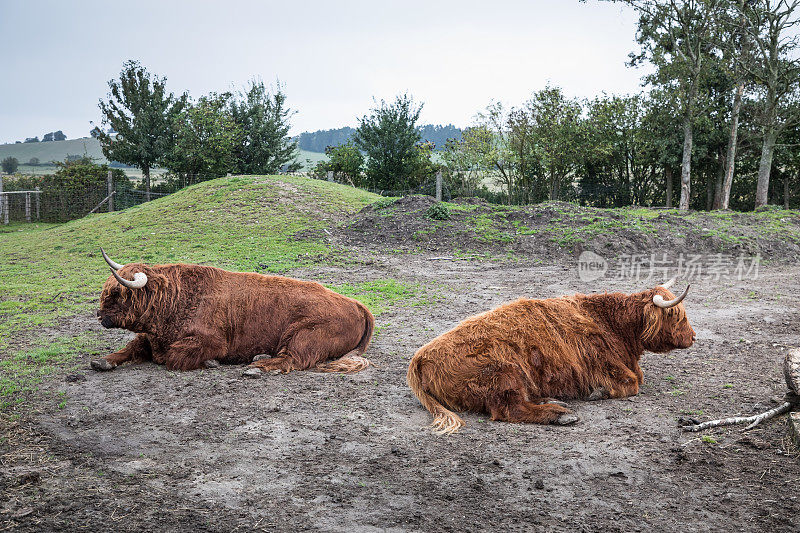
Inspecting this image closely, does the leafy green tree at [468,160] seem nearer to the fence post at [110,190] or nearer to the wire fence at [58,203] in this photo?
the fence post at [110,190]

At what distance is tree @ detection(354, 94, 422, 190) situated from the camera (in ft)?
111

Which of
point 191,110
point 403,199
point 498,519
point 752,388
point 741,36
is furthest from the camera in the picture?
point 191,110

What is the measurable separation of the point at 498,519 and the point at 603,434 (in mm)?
1589

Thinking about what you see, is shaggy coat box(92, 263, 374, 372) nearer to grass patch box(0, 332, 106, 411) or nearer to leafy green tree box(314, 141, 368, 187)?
grass patch box(0, 332, 106, 411)

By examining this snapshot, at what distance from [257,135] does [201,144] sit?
4648 mm

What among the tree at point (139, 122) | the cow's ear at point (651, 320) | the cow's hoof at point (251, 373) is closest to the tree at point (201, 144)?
the tree at point (139, 122)

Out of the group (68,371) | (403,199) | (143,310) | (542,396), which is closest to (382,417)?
(542,396)

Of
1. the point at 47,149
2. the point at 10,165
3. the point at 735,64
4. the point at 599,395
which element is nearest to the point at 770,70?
the point at 735,64

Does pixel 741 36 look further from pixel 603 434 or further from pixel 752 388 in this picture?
pixel 603 434

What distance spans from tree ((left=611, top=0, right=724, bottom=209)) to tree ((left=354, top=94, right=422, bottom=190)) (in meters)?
12.5

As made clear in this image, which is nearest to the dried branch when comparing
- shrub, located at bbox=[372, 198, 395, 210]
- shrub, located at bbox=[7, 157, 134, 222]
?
shrub, located at bbox=[372, 198, 395, 210]

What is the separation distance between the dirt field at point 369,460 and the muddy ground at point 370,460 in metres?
0.01

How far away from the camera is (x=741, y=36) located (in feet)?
90.7

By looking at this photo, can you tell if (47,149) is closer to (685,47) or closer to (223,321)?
(685,47)
